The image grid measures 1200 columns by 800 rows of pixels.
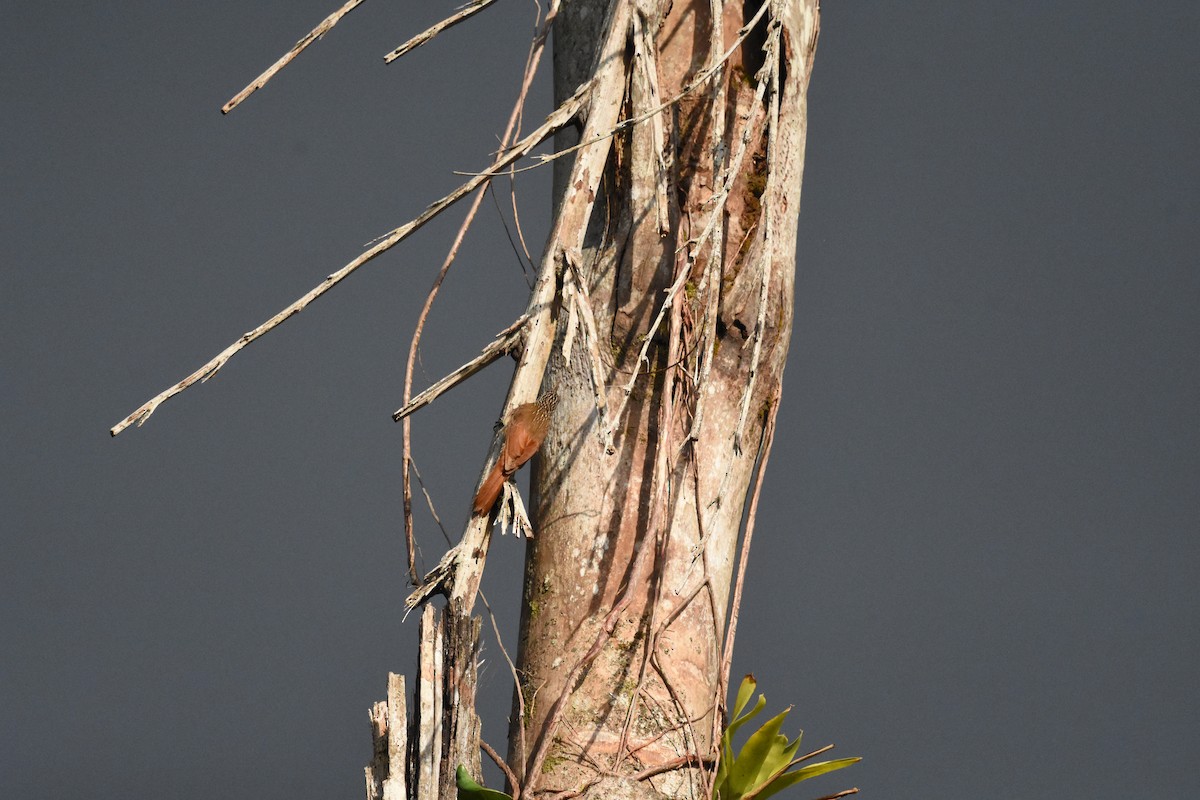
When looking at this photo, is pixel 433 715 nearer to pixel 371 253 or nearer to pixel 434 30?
pixel 371 253

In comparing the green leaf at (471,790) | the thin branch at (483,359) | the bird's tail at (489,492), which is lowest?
the green leaf at (471,790)

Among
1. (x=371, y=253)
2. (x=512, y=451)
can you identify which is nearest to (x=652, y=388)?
(x=512, y=451)

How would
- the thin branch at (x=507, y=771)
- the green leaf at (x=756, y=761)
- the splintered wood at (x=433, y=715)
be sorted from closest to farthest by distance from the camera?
the splintered wood at (x=433, y=715) < the thin branch at (x=507, y=771) < the green leaf at (x=756, y=761)

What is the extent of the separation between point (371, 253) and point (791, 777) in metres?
0.95

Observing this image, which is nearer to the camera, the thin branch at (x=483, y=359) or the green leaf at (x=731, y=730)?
the thin branch at (x=483, y=359)

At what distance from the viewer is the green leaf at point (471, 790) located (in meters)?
1.49

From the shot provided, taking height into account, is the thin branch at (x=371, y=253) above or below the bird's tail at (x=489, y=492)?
above

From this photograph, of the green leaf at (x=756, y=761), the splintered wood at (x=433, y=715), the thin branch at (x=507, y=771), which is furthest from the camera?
the green leaf at (x=756, y=761)

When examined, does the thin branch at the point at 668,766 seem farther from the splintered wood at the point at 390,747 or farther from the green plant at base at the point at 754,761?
the splintered wood at the point at 390,747

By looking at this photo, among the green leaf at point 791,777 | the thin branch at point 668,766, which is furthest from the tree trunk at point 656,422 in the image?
the green leaf at point 791,777

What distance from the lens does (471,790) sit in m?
1.51

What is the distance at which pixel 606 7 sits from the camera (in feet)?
5.91

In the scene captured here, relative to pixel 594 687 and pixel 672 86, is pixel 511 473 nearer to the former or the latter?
pixel 594 687

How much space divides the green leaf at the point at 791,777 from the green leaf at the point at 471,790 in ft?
1.42
